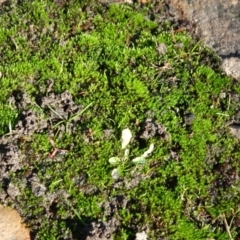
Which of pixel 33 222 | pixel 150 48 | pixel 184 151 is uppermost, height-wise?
pixel 150 48

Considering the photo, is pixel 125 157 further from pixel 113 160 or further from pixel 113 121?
pixel 113 121

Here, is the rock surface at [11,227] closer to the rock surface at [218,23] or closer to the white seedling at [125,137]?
the white seedling at [125,137]

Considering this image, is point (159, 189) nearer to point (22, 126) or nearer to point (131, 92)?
point (131, 92)

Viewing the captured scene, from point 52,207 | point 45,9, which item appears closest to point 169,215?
point 52,207

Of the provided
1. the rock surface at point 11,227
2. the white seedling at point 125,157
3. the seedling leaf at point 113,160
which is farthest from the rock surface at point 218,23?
the rock surface at point 11,227

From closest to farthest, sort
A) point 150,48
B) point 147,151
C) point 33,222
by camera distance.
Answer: point 33,222 < point 147,151 < point 150,48

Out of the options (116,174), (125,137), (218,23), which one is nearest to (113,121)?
(125,137)
